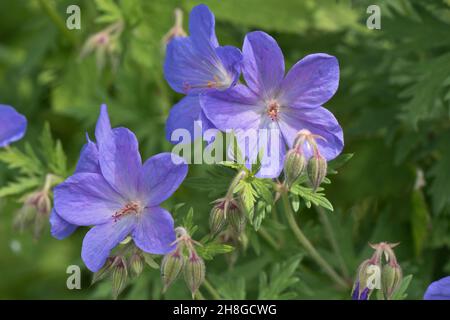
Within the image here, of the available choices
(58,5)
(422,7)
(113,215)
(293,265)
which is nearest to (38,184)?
(113,215)

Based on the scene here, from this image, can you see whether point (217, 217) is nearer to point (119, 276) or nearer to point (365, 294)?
point (119, 276)

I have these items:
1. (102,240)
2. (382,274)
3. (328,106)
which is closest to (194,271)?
(102,240)

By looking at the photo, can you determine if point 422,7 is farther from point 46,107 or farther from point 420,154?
point 46,107

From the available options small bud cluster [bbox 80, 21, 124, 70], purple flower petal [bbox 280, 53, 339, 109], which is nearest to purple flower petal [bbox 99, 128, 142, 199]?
purple flower petal [bbox 280, 53, 339, 109]

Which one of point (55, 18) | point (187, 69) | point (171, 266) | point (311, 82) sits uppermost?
point (55, 18)

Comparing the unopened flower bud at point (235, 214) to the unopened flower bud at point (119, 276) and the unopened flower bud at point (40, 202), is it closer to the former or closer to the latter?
the unopened flower bud at point (119, 276)

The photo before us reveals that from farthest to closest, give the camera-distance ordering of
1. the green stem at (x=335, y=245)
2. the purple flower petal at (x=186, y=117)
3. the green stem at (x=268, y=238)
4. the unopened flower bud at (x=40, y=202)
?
the green stem at (x=335, y=245) → the green stem at (x=268, y=238) → the unopened flower bud at (x=40, y=202) → the purple flower petal at (x=186, y=117)

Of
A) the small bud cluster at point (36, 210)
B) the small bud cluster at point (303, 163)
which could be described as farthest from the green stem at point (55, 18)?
the small bud cluster at point (303, 163)
